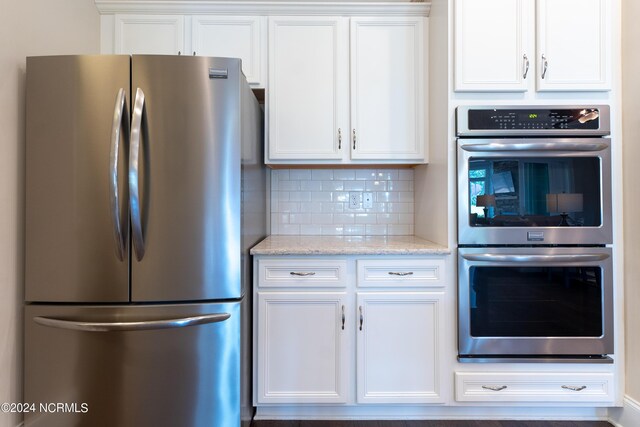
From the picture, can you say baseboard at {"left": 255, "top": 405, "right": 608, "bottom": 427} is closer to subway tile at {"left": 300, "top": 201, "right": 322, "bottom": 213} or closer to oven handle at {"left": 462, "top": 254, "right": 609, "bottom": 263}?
oven handle at {"left": 462, "top": 254, "right": 609, "bottom": 263}

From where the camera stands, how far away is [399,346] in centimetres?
173

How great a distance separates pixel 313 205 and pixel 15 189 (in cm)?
163

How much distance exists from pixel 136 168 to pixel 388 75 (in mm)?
1524

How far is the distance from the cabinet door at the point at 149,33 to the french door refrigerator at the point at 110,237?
2.34 feet

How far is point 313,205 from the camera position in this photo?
2451mm

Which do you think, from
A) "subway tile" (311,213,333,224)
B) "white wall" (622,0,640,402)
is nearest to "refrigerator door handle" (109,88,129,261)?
"subway tile" (311,213,333,224)

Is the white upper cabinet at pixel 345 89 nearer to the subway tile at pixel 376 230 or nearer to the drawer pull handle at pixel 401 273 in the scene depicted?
the subway tile at pixel 376 230

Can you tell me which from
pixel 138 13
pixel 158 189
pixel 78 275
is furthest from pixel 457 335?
pixel 138 13

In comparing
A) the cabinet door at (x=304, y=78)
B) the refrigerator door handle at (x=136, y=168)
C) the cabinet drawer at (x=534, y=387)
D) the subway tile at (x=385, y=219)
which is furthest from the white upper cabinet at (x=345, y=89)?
the cabinet drawer at (x=534, y=387)

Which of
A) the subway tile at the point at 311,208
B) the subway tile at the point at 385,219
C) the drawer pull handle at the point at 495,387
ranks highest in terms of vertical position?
the subway tile at the point at 311,208

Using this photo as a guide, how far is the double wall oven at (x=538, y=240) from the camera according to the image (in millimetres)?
1689

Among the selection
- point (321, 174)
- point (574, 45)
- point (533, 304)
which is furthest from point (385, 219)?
point (574, 45)

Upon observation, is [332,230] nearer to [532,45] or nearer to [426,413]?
[426,413]

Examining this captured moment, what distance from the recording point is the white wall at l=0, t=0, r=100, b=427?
1377 mm
